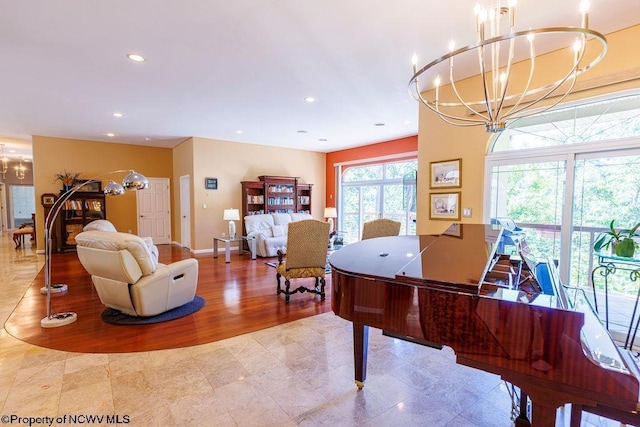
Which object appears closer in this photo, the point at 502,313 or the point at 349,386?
the point at 502,313

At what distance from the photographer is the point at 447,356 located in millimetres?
2670

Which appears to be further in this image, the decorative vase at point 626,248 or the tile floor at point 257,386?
the decorative vase at point 626,248

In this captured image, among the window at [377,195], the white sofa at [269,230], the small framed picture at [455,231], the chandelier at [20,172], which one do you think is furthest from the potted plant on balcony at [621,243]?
the chandelier at [20,172]

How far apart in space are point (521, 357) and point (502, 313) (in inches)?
6.5

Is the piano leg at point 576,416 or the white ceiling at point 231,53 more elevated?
the white ceiling at point 231,53

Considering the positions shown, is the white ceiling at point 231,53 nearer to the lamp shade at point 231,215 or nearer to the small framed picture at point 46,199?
the small framed picture at point 46,199

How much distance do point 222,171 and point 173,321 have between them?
16.0ft

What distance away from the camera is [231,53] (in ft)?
10.2

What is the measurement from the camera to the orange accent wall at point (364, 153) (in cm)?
712

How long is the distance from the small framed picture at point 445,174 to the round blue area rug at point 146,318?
11.3 ft

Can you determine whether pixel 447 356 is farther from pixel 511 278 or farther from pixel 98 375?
pixel 98 375

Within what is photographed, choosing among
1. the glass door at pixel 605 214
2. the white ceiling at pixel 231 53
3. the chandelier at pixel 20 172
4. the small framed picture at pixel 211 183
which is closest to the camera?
the white ceiling at pixel 231 53

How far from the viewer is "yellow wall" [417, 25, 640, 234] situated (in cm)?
267

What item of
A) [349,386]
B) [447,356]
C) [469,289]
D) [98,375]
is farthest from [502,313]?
[98,375]
